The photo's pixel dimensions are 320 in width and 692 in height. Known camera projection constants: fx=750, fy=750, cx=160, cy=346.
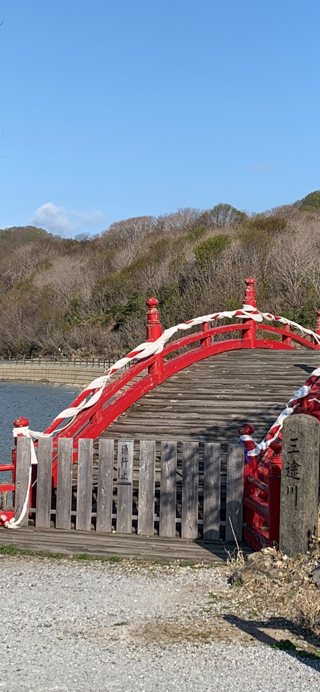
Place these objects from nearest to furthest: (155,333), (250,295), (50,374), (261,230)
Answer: (155,333)
(250,295)
(50,374)
(261,230)

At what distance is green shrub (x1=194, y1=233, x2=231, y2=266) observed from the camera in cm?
5712

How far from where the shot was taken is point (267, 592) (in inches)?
210

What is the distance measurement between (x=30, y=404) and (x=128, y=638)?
1502 inches

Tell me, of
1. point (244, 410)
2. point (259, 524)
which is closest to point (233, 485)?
point (259, 524)

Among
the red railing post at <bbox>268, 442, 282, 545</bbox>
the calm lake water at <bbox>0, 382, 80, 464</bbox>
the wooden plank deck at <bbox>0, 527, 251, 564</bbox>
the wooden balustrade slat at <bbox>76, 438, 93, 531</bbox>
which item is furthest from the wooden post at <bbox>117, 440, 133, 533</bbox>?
the calm lake water at <bbox>0, 382, 80, 464</bbox>

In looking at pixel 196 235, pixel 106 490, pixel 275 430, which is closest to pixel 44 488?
pixel 106 490

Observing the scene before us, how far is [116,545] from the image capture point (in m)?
6.87

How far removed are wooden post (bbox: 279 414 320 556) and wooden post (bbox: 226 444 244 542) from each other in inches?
39.3

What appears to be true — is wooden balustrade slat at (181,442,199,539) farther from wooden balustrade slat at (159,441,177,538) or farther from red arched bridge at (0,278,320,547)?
red arched bridge at (0,278,320,547)

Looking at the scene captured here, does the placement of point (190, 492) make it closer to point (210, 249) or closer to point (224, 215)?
point (210, 249)

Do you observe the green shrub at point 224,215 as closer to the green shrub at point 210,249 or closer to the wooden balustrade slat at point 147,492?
the green shrub at point 210,249

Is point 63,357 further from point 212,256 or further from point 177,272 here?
point 212,256

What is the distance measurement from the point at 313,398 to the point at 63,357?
57.2 meters

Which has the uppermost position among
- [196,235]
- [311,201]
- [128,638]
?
[311,201]
